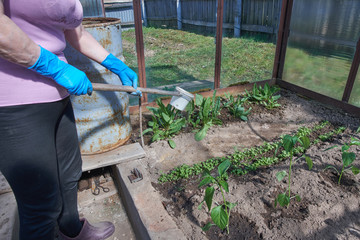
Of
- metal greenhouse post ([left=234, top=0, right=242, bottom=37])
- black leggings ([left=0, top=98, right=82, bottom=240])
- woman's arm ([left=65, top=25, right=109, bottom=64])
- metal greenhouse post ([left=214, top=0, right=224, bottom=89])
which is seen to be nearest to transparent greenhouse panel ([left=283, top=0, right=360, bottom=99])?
metal greenhouse post ([left=234, top=0, right=242, bottom=37])

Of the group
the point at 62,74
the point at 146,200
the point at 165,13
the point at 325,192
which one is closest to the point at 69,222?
the point at 146,200

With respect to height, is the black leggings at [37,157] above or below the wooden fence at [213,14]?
below

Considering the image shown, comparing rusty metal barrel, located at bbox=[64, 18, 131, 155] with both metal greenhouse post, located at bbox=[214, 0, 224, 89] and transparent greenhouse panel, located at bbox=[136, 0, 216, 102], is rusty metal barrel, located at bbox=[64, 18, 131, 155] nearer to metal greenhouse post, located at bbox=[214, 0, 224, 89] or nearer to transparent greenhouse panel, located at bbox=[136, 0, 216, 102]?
transparent greenhouse panel, located at bbox=[136, 0, 216, 102]

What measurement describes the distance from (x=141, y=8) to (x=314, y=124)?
2.40 metres

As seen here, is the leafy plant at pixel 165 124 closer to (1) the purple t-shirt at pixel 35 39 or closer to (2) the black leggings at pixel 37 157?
(2) the black leggings at pixel 37 157

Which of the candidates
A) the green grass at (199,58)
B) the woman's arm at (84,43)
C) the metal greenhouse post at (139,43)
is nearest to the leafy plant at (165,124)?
the metal greenhouse post at (139,43)

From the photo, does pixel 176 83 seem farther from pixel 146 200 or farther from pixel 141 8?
pixel 146 200

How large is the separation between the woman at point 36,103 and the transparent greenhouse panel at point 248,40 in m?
2.65

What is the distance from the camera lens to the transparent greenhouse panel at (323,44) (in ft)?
10.5

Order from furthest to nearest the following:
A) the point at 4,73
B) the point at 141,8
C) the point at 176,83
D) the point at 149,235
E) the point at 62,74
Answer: the point at 176,83 → the point at 141,8 → the point at 149,235 → the point at 62,74 → the point at 4,73

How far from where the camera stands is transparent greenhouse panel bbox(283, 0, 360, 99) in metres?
3.21

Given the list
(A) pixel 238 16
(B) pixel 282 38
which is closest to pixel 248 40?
(A) pixel 238 16

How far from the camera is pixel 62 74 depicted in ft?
4.25

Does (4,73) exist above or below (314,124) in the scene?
above
